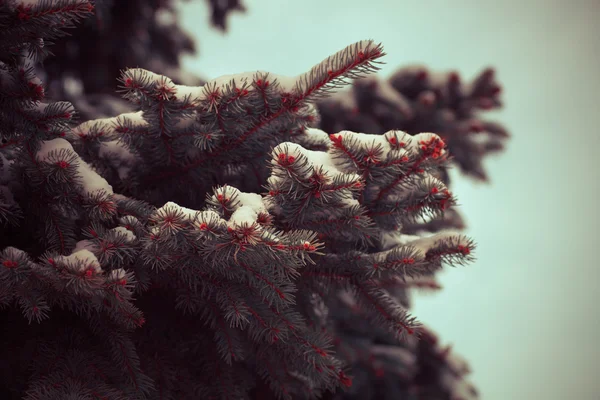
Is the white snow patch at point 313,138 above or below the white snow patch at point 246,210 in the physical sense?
above

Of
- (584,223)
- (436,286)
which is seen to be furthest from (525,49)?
(436,286)

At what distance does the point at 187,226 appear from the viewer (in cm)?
85

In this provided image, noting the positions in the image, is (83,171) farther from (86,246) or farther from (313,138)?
(313,138)

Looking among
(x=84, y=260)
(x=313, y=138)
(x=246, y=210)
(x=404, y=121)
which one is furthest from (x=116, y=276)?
(x=404, y=121)

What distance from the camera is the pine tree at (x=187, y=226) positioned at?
0.87 meters

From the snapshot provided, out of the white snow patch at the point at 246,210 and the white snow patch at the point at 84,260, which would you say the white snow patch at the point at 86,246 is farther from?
the white snow patch at the point at 246,210

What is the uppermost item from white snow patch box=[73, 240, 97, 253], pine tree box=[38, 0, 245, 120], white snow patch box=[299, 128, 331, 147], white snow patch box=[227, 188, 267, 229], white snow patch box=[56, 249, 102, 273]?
pine tree box=[38, 0, 245, 120]

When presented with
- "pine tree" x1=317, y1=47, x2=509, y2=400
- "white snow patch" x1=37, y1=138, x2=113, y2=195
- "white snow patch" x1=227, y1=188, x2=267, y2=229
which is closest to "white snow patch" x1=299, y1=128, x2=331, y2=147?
"white snow patch" x1=227, y1=188, x2=267, y2=229

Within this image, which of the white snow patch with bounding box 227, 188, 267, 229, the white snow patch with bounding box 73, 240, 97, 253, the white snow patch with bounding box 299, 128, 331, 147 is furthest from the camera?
the white snow patch with bounding box 299, 128, 331, 147

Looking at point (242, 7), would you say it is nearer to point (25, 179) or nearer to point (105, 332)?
point (25, 179)

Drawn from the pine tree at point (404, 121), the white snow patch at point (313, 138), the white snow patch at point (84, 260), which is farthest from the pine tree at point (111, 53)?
the white snow patch at point (84, 260)

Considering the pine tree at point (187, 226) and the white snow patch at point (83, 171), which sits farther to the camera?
the white snow patch at point (83, 171)

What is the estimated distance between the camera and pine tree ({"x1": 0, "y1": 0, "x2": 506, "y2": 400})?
34.3 inches

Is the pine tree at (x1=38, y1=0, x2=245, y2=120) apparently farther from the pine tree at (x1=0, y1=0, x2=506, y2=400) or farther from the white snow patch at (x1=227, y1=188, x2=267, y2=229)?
the white snow patch at (x1=227, y1=188, x2=267, y2=229)
